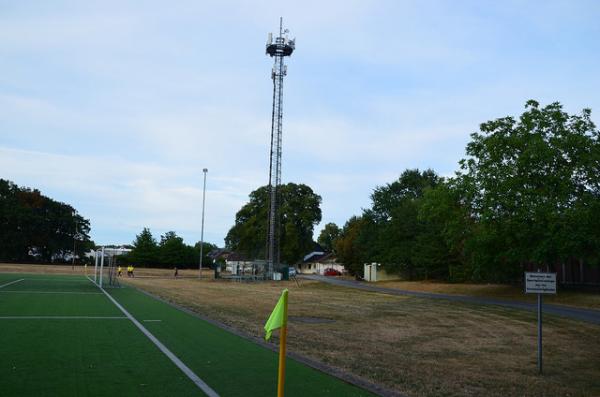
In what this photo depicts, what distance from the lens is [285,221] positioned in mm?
74312

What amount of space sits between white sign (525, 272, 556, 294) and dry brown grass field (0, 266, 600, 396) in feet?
5.13

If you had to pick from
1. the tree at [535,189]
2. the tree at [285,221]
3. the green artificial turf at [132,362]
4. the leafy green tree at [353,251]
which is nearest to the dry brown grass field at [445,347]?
the green artificial turf at [132,362]

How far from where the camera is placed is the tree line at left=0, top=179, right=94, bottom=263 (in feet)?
279

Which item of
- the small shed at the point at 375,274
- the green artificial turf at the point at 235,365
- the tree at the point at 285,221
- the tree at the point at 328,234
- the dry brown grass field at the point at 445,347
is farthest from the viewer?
the tree at the point at 328,234

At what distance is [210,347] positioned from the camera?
11.8m

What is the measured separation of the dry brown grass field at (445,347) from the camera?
928 centimetres

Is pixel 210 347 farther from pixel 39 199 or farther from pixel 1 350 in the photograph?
pixel 39 199

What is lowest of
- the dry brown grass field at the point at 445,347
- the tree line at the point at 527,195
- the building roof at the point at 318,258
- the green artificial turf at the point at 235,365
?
the dry brown grass field at the point at 445,347

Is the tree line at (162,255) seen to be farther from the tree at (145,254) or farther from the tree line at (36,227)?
the tree line at (36,227)

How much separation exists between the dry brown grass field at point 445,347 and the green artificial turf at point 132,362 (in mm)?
1236

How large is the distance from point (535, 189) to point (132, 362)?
23231 mm

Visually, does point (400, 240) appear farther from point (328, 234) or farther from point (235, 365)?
point (328, 234)

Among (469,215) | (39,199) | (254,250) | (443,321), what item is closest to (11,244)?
(39,199)

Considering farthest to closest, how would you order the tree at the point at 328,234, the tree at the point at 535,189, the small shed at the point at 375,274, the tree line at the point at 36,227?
1. the tree at the point at 328,234
2. the tree line at the point at 36,227
3. the small shed at the point at 375,274
4. the tree at the point at 535,189
